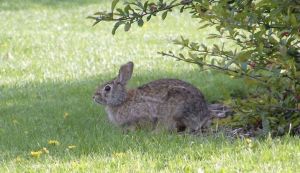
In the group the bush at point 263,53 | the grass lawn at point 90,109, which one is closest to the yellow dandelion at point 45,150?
the grass lawn at point 90,109

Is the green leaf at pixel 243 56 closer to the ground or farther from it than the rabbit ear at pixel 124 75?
farther from it

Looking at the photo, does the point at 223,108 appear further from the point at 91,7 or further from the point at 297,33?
the point at 91,7

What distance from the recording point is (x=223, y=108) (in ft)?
A: 30.2

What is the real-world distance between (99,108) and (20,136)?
5.70 feet

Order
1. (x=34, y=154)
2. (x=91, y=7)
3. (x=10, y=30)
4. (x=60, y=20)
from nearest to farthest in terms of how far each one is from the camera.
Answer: (x=34, y=154), (x=10, y=30), (x=60, y=20), (x=91, y=7)

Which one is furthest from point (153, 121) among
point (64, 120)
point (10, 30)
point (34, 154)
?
point (10, 30)

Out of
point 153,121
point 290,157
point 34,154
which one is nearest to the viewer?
point 290,157

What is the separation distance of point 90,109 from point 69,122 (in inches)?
30.6

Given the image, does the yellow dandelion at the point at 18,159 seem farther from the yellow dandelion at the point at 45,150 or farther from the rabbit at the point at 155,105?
the rabbit at the point at 155,105

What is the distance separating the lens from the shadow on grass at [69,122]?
6.98 metres

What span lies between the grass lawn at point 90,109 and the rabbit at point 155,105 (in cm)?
25

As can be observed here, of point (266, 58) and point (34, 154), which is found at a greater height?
point (266, 58)

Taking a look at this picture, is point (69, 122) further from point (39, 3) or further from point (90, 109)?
point (39, 3)

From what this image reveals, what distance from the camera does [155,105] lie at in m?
8.17
